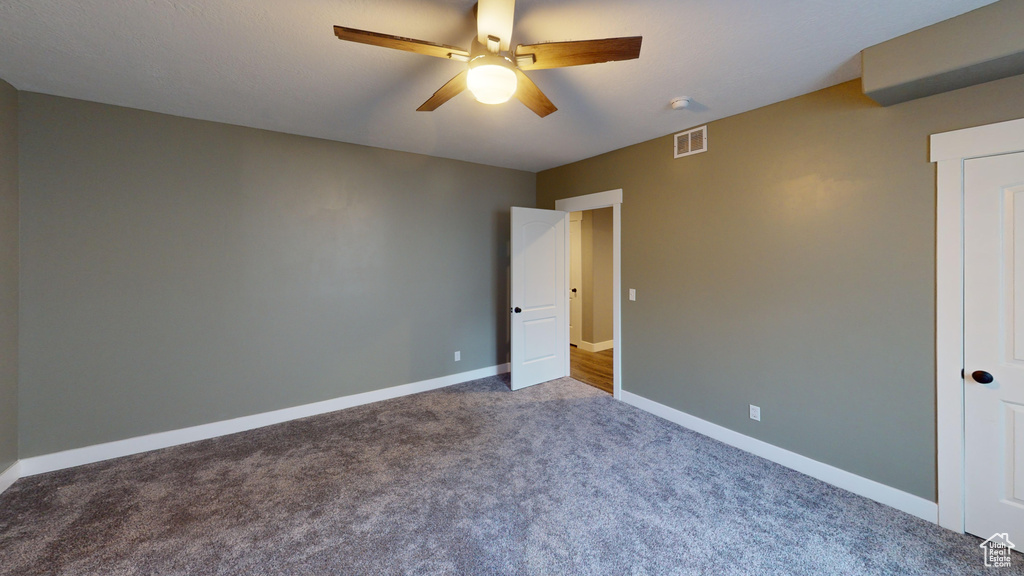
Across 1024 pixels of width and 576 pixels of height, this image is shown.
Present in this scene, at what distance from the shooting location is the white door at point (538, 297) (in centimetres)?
416

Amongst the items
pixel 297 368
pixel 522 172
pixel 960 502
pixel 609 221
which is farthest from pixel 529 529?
pixel 609 221

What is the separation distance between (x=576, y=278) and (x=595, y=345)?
1.17m

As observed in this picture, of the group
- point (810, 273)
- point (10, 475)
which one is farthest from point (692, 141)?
point (10, 475)

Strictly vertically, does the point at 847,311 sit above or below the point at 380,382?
above

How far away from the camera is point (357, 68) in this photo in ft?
7.22

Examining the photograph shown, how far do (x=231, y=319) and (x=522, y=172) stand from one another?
11.6 ft

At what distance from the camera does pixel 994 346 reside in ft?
6.24

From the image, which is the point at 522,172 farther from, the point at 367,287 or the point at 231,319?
the point at 231,319

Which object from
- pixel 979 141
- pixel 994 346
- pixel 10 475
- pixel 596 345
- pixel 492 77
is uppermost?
pixel 492 77

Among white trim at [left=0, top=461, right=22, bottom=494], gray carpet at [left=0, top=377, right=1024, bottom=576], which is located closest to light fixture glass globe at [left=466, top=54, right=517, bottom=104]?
gray carpet at [left=0, top=377, right=1024, bottom=576]

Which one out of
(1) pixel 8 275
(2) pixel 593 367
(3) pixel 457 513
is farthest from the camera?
(2) pixel 593 367

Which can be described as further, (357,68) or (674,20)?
(357,68)

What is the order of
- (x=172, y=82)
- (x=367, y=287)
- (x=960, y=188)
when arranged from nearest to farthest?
(x=960, y=188) → (x=172, y=82) → (x=367, y=287)

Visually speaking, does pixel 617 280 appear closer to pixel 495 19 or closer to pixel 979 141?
pixel 979 141
